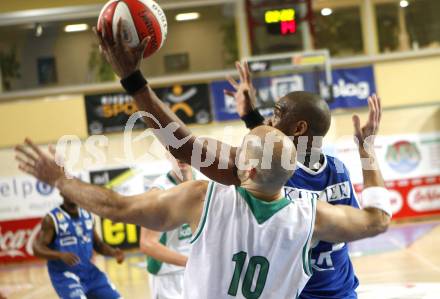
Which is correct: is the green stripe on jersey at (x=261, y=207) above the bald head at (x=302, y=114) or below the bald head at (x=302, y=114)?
below

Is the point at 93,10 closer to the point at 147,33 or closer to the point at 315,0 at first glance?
the point at 315,0

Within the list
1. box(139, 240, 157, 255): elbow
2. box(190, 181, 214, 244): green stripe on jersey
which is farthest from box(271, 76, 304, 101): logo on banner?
box(190, 181, 214, 244): green stripe on jersey

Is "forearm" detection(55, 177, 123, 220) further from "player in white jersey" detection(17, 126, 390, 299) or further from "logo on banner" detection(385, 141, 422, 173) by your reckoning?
"logo on banner" detection(385, 141, 422, 173)

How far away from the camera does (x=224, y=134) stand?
630 inches

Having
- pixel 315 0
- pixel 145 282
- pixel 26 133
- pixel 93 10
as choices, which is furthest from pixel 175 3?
pixel 145 282

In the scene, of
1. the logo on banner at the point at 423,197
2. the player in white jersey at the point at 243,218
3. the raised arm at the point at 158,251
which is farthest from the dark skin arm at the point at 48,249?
the logo on banner at the point at 423,197

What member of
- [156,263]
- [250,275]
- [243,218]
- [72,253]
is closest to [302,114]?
[243,218]

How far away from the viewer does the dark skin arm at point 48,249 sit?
21.6 feet

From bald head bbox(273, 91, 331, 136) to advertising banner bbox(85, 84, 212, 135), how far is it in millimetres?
12364

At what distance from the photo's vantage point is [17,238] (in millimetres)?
15547

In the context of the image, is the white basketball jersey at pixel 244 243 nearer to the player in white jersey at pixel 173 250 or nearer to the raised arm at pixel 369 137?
the raised arm at pixel 369 137

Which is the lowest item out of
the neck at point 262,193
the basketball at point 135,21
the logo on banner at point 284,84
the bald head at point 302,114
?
the neck at point 262,193

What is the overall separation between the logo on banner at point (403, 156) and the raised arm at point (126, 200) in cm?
1402

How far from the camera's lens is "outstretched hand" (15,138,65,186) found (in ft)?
8.89
